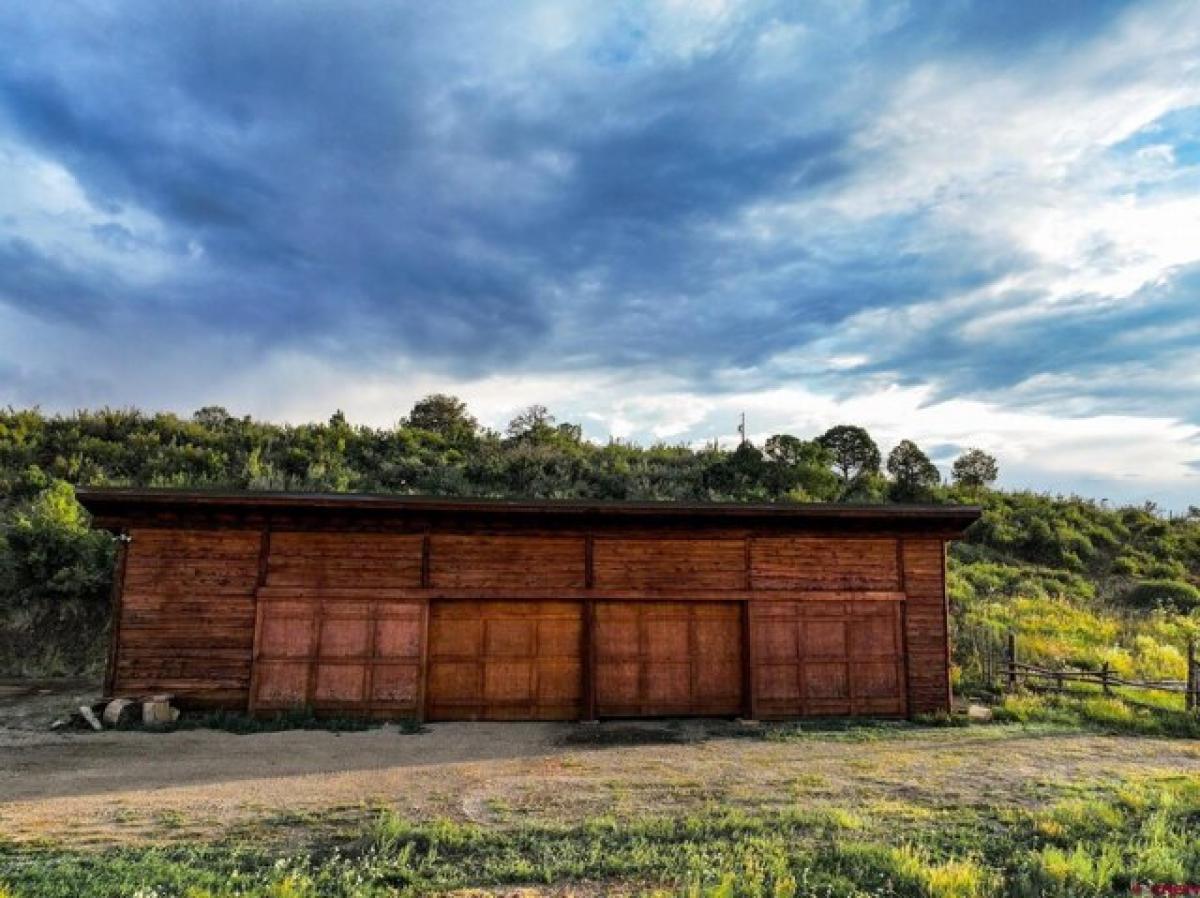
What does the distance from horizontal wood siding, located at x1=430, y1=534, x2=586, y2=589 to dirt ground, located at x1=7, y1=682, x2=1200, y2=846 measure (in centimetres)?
257

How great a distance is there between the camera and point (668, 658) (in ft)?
50.6

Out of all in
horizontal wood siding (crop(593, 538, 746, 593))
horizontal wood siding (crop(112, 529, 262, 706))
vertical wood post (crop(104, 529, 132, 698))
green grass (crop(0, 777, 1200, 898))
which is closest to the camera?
green grass (crop(0, 777, 1200, 898))

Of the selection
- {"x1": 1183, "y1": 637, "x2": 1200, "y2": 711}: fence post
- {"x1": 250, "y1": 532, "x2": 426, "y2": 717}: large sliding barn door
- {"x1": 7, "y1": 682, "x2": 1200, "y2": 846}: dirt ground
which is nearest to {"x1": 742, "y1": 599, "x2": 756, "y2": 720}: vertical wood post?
{"x1": 7, "y1": 682, "x2": 1200, "y2": 846}: dirt ground

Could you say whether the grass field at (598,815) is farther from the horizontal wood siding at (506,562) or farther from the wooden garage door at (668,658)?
the horizontal wood siding at (506,562)

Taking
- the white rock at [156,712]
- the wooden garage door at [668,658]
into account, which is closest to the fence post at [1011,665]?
the wooden garage door at [668,658]

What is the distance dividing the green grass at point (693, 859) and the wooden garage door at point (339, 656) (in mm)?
5937

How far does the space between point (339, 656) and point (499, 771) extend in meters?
4.95

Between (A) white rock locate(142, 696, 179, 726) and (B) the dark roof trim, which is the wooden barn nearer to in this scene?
(B) the dark roof trim

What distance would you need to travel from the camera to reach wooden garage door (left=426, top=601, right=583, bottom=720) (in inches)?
588

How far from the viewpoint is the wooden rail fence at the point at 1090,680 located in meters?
15.8

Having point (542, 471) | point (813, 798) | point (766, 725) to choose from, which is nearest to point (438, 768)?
point (813, 798)

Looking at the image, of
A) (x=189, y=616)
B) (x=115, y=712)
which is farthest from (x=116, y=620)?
(x=115, y=712)

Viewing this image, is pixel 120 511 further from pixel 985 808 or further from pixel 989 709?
pixel 989 709

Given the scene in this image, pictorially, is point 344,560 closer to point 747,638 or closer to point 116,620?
point 116,620
